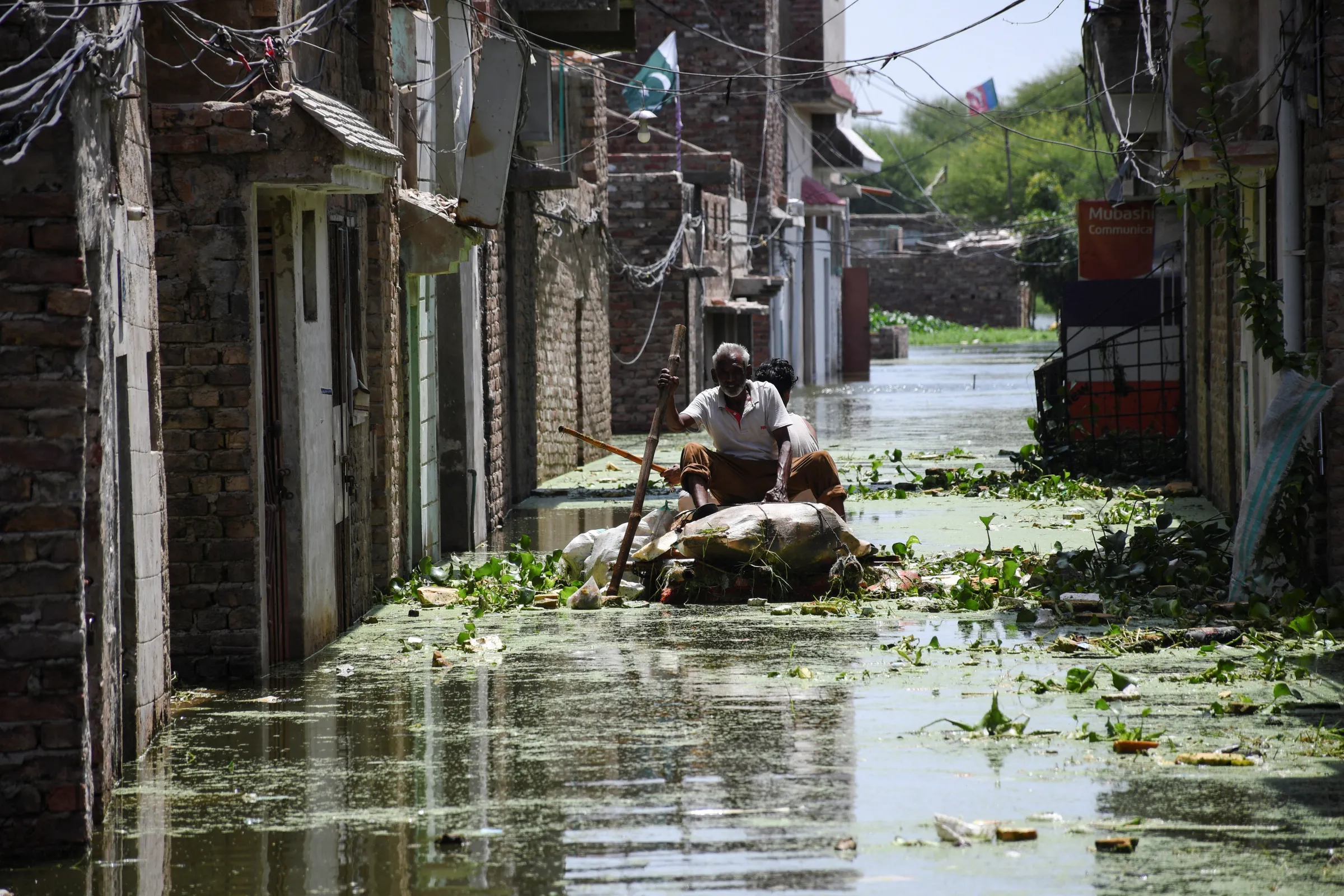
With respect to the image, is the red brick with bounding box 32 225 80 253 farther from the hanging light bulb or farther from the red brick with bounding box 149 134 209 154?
the hanging light bulb

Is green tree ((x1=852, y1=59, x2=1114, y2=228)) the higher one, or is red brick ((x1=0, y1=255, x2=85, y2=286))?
green tree ((x1=852, y1=59, x2=1114, y2=228))

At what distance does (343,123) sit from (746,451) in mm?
3962

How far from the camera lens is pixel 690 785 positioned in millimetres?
6039

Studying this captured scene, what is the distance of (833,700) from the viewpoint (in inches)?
293

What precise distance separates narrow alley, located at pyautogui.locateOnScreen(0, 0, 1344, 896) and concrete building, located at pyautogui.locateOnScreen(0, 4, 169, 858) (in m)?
0.01

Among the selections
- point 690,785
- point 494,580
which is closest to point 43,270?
point 690,785

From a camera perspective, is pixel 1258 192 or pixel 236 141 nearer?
pixel 236 141

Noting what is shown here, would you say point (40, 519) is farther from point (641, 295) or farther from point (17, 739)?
point (641, 295)

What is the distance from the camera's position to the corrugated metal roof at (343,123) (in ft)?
25.8

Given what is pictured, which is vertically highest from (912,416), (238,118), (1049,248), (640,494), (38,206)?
(1049,248)

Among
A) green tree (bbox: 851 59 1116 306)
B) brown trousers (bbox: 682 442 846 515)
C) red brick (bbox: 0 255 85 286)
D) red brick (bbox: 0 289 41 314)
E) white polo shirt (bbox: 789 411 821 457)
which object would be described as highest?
green tree (bbox: 851 59 1116 306)

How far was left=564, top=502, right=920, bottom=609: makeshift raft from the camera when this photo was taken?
33.7 ft

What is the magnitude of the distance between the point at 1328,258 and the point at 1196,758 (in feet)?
12.9

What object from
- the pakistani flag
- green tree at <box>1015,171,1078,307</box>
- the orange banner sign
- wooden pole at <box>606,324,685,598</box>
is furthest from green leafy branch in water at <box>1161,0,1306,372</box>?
green tree at <box>1015,171,1078,307</box>
